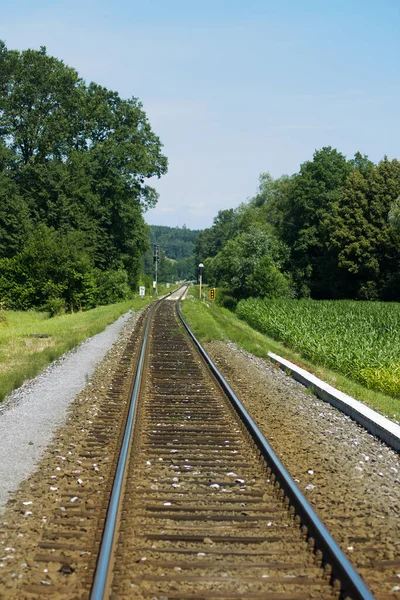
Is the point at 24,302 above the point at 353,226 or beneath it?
beneath

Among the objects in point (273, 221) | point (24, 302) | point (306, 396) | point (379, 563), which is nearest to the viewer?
point (379, 563)

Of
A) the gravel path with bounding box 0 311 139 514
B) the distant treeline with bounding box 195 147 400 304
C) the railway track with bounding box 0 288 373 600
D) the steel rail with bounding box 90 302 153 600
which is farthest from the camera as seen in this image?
the distant treeline with bounding box 195 147 400 304

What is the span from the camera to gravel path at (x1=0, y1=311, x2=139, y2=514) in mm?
7242

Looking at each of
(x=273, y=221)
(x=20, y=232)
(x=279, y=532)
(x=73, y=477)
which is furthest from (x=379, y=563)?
(x=273, y=221)

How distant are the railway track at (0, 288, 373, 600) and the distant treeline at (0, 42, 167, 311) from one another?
35.1 meters

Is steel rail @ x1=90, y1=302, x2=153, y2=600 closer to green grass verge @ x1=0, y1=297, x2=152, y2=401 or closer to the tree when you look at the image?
green grass verge @ x1=0, y1=297, x2=152, y2=401

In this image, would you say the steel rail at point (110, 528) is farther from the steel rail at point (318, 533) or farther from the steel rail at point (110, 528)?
the steel rail at point (318, 533)

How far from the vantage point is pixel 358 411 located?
33.2 feet

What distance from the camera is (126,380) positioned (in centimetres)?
1363

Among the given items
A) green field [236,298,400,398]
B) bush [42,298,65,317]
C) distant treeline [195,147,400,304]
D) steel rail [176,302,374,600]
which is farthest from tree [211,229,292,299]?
steel rail [176,302,374,600]

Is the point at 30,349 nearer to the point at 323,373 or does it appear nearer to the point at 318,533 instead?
the point at 323,373

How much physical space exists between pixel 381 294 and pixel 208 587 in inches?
2106

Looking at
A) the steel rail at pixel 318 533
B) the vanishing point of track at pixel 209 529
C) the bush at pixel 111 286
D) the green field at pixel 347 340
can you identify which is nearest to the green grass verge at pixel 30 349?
the vanishing point of track at pixel 209 529

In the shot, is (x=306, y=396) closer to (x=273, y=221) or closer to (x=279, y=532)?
(x=279, y=532)
